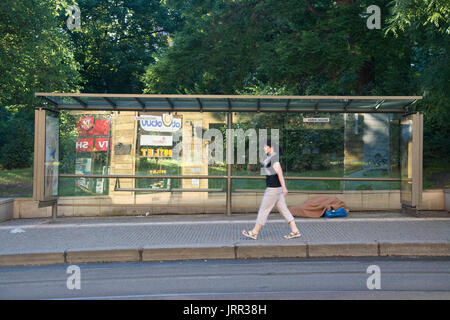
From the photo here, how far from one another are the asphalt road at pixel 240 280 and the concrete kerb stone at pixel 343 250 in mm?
232

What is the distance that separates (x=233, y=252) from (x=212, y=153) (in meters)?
4.74

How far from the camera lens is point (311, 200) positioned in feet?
35.5

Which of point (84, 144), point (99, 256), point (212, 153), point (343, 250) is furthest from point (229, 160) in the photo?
point (99, 256)

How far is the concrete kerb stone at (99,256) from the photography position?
7246 millimetres

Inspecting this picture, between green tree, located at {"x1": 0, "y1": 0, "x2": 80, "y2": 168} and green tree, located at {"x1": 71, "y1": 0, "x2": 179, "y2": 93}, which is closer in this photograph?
green tree, located at {"x1": 0, "y1": 0, "x2": 80, "y2": 168}

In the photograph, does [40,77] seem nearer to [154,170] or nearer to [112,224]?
[154,170]

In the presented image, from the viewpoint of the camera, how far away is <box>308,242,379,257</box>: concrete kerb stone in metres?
7.40

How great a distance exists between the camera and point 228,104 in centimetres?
1138

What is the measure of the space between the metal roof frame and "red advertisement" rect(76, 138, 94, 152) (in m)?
0.83

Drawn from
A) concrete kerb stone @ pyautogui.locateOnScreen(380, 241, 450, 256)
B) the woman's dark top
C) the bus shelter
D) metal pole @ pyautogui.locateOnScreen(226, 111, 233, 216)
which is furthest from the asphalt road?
the bus shelter

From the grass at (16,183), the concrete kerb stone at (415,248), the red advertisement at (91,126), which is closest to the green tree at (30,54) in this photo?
the grass at (16,183)

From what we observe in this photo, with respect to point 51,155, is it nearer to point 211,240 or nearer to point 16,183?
point 211,240

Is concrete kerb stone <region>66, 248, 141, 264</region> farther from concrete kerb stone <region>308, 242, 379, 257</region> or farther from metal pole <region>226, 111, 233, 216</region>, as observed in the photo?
metal pole <region>226, 111, 233, 216</region>

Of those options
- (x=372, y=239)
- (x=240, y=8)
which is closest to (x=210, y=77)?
(x=240, y=8)
